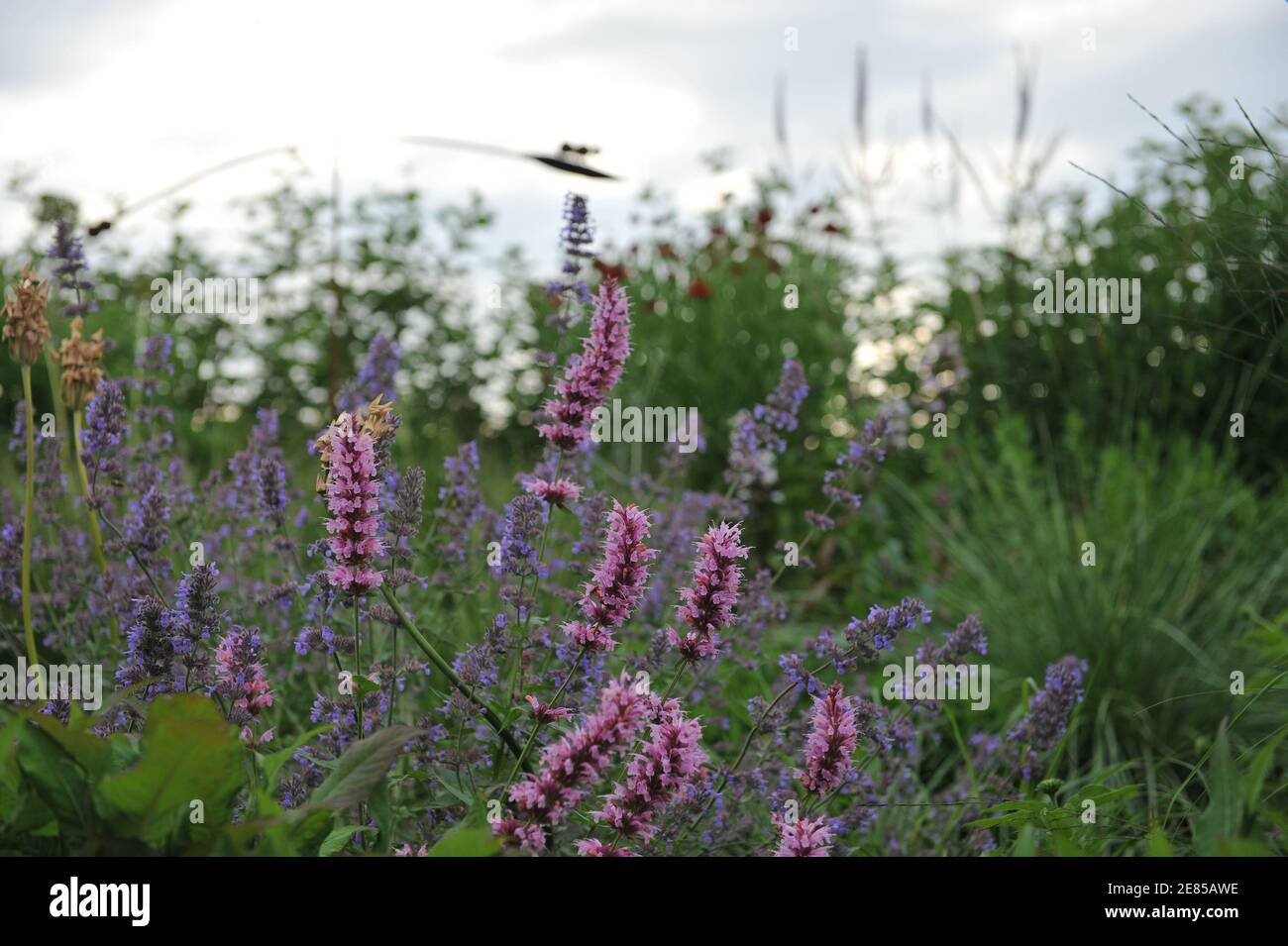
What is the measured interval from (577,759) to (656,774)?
0.48 feet

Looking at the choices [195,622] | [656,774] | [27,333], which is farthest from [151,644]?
[656,774]

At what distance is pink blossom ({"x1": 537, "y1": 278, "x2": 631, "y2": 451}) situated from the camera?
1762mm

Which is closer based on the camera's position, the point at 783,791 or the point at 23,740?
the point at 23,740

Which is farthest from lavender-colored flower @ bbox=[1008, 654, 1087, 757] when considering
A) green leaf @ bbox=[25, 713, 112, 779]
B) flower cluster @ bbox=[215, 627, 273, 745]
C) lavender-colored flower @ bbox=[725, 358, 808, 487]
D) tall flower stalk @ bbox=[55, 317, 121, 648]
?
tall flower stalk @ bbox=[55, 317, 121, 648]

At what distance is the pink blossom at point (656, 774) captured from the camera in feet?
4.88

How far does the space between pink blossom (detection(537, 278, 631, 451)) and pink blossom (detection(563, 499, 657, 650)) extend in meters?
0.25

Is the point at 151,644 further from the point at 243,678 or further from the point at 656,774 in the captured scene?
the point at 656,774

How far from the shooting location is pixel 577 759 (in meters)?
1.40

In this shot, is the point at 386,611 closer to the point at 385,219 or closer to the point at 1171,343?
the point at 1171,343

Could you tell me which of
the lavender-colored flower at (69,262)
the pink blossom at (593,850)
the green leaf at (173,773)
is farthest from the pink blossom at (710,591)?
the lavender-colored flower at (69,262)

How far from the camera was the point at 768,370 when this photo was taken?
6.29 metres

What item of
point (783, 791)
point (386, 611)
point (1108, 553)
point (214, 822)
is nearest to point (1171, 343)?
point (1108, 553)

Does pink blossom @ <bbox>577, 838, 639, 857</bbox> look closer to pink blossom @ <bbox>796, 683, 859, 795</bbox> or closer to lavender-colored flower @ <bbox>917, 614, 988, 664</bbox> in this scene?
pink blossom @ <bbox>796, 683, 859, 795</bbox>
